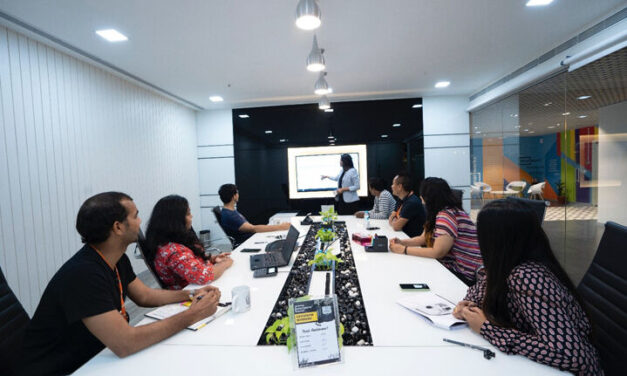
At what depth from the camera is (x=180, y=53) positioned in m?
3.33

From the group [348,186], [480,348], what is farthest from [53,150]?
[348,186]

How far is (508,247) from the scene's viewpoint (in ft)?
3.64

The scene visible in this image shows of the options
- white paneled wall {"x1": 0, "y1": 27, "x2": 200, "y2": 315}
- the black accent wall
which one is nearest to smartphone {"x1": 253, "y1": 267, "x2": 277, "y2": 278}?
white paneled wall {"x1": 0, "y1": 27, "x2": 200, "y2": 315}

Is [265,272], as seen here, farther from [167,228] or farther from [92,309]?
[92,309]

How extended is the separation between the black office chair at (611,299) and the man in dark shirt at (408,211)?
1.81 m

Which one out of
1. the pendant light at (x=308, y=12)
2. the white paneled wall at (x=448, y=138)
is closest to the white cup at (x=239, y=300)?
the pendant light at (x=308, y=12)

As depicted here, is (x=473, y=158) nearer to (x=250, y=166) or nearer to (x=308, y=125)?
(x=308, y=125)

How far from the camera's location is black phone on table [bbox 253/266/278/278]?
1.90 m

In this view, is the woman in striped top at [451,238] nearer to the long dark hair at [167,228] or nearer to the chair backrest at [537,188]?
the long dark hair at [167,228]

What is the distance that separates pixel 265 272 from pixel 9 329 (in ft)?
3.88

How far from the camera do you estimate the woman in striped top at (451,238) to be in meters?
2.08

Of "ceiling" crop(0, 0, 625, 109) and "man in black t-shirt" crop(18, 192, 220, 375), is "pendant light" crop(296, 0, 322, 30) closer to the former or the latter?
"ceiling" crop(0, 0, 625, 109)

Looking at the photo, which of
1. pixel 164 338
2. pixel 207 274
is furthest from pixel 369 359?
pixel 207 274

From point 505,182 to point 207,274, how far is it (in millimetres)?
4566
